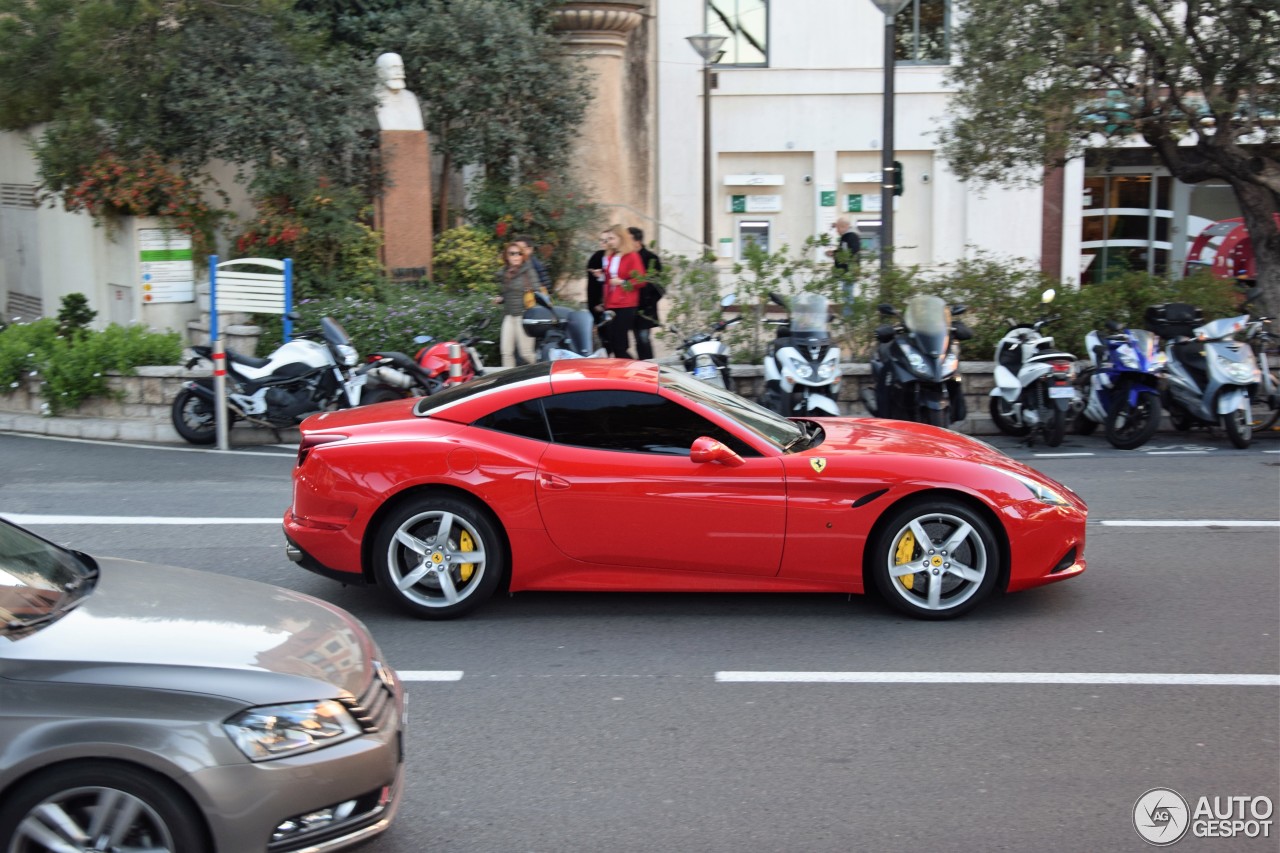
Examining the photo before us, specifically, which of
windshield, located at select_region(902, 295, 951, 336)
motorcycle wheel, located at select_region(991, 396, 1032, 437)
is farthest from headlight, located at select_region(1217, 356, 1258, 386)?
windshield, located at select_region(902, 295, 951, 336)

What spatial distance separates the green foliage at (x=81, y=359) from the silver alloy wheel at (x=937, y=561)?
9382 millimetres

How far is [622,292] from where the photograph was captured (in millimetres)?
14758

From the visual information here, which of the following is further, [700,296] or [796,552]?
[700,296]

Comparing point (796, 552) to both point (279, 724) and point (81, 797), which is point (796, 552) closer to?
point (279, 724)

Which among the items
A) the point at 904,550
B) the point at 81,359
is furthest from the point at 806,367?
the point at 81,359

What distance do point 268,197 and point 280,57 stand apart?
5.58 feet

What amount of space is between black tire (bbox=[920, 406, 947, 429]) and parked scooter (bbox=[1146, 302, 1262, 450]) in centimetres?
245

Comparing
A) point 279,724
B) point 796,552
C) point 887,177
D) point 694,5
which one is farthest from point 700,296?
point 694,5

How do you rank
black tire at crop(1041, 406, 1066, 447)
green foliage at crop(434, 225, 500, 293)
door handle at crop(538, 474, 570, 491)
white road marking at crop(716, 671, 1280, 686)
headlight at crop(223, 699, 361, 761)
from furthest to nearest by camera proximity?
1. green foliage at crop(434, 225, 500, 293)
2. black tire at crop(1041, 406, 1066, 447)
3. door handle at crop(538, 474, 570, 491)
4. white road marking at crop(716, 671, 1280, 686)
5. headlight at crop(223, 699, 361, 761)

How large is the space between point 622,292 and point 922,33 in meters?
13.3

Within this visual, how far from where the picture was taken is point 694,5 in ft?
80.8

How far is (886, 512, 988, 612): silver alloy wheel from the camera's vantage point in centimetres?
678

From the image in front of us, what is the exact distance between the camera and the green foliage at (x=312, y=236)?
52.7ft

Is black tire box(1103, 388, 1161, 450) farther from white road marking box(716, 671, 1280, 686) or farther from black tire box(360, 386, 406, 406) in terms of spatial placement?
black tire box(360, 386, 406, 406)
